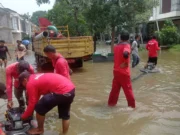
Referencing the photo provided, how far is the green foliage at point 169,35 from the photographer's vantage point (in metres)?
23.5

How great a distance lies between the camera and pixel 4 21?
4197 centimetres

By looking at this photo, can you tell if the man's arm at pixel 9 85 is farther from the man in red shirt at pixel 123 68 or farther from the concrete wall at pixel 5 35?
the concrete wall at pixel 5 35

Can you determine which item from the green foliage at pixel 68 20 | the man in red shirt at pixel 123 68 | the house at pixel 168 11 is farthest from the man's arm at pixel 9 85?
the house at pixel 168 11

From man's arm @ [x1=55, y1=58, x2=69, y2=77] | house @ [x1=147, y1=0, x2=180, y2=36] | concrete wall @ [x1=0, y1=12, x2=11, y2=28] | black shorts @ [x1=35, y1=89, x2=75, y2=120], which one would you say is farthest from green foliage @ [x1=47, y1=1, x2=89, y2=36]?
black shorts @ [x1=35, y1=89, x2=75, y2=120]

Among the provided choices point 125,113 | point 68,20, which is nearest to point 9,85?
point 125,113

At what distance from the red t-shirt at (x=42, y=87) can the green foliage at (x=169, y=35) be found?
21.5 meters

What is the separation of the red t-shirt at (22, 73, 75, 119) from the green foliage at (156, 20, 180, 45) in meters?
21.5

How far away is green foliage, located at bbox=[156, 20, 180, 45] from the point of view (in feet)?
77.1

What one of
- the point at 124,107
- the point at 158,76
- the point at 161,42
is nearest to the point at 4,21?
the point at 161,42

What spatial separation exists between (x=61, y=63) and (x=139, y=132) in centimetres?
190

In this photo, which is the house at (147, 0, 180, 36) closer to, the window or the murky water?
the murky water

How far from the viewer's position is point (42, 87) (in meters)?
3.59

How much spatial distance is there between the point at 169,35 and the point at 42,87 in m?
22.0

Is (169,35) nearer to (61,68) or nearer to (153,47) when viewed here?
(153,47)
